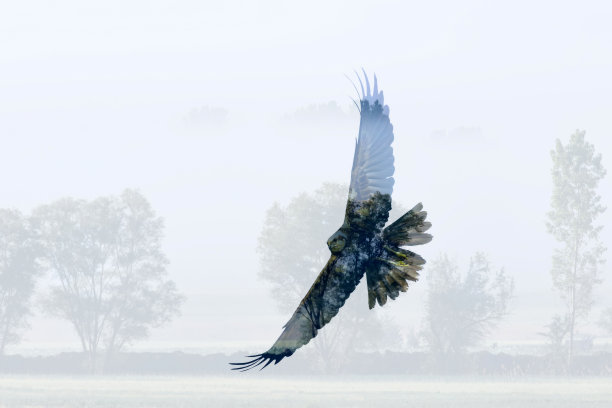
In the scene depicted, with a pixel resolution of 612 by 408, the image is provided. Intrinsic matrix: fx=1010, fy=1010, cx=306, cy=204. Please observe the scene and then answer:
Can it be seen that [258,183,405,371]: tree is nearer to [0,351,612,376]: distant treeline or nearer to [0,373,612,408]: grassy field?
[0,351,612,376]: distant treeline

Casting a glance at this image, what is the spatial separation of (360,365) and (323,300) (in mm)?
57669

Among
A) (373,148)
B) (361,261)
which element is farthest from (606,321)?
(361,261)

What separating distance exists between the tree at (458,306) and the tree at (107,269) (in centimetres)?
1596

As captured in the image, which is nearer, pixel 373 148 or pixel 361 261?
pixel 361 261

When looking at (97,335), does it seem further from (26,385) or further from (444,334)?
(444,334)

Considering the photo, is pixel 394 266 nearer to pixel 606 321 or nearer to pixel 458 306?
pixel 458 306

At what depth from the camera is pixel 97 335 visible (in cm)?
6319

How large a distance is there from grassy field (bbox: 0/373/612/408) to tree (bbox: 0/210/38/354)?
5159mm

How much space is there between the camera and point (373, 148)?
A: 568 cm

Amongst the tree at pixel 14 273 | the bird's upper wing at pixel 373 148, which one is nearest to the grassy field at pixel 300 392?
the tree at pixel 14 273

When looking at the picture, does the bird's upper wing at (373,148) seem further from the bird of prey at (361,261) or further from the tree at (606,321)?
the tree at (606,321)

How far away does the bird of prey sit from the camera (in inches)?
193

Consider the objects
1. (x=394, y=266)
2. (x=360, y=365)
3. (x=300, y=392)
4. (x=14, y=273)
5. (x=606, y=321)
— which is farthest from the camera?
(x=606, y=321)

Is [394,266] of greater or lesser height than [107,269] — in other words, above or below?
below
